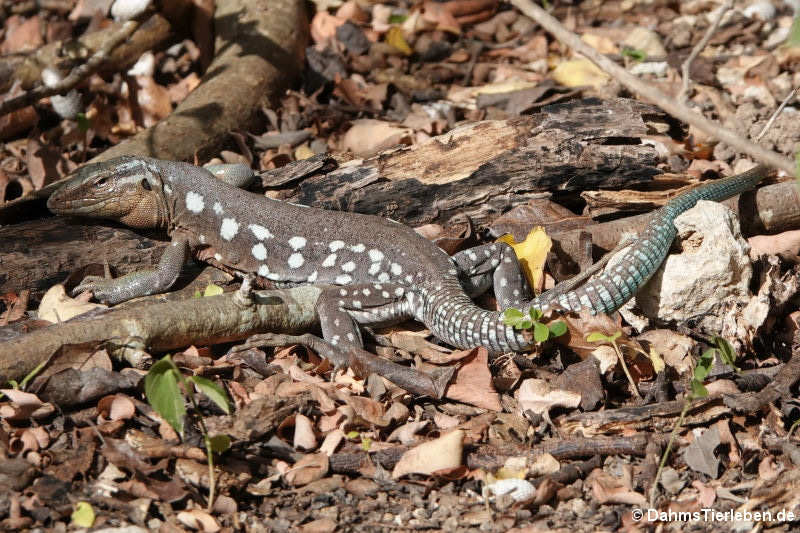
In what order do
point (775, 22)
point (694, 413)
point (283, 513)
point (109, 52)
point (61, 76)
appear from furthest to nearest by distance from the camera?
point (775, 22), point (61, 76), point (109, 52), point (694, 413), point (283, 513)

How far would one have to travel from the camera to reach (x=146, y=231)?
6.19m

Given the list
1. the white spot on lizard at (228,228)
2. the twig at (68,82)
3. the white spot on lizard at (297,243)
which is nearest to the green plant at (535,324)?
the white spot on lizard at (297,243)

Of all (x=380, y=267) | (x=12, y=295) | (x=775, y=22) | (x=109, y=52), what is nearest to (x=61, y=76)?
(x=109, y=52)

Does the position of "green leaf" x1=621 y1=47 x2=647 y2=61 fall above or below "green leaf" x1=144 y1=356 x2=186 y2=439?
above

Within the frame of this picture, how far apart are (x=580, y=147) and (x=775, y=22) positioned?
4912 mm

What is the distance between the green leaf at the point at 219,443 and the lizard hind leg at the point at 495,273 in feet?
7.40

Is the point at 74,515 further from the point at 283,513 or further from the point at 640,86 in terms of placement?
the point at 640,86

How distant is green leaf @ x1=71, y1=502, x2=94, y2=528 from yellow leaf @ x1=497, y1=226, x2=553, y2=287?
10.5ft

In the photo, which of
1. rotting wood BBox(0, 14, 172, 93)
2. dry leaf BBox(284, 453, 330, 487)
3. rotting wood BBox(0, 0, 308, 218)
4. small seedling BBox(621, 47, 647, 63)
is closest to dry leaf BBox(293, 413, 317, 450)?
dry leaf BBox(284, 453, 330, 487)

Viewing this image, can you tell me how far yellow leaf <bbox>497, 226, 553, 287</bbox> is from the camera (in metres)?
5.71

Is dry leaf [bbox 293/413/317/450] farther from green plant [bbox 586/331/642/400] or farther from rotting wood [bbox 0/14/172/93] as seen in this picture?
rotting wood [bbox 0/14/172/93]

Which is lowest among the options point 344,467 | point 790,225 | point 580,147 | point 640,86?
point 344,467

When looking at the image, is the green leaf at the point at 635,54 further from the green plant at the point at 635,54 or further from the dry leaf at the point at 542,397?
the dry leaf at the point at 542,397

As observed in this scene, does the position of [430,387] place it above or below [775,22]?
below
